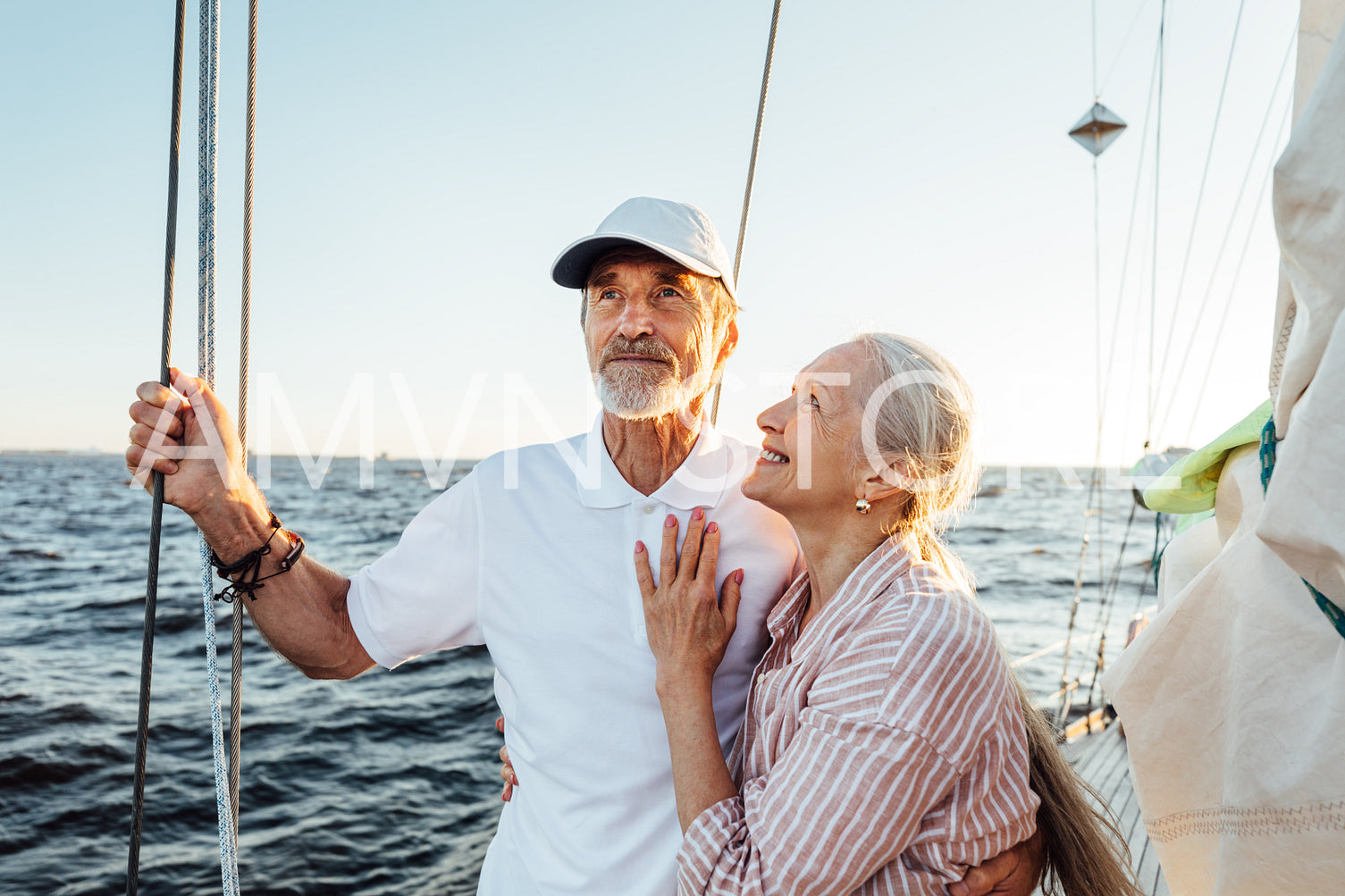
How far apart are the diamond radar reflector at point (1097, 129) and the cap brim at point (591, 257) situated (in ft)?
25.1

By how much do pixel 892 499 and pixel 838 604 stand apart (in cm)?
22

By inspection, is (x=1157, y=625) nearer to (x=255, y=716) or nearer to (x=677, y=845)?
(x=677, y=845)

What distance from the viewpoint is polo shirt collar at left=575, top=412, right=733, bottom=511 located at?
175 centimetres

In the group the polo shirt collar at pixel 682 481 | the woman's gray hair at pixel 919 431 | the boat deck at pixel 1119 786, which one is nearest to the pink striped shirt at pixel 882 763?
the woman's gray hair at pixel 919 431

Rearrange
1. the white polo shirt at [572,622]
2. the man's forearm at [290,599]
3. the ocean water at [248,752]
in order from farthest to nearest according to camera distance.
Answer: the ocean water at [248,752]
the man's forearm at [290,599]
the white polo shirt at [572,622]

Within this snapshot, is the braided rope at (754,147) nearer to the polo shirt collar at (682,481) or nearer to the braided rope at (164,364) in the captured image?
the polo shirt collar at (682,481)

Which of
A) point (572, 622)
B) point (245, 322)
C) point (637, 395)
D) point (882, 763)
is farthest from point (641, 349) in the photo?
point (882, 763)

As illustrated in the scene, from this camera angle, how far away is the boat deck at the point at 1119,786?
2.70 metres

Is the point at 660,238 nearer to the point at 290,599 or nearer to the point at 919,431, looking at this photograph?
the point at 919,431

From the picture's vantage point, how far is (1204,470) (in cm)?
144

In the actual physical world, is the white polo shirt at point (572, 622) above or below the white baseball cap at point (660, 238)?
below

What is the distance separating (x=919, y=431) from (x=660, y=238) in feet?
2.19

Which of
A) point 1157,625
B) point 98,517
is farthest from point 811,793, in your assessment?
point 98,517

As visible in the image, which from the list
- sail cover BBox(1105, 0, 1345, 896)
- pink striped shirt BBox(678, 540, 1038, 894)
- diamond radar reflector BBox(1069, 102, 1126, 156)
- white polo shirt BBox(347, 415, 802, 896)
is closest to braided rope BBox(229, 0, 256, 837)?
white polo shirt BBox(347, 415, 802, 896)
